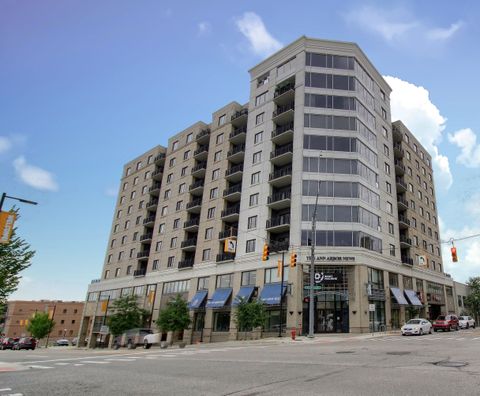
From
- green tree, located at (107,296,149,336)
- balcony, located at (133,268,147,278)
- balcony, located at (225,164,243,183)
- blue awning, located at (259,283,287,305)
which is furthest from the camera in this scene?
balcony, located at (133,268,147,278)

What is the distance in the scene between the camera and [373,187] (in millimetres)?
47312

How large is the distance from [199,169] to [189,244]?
11.7 meters

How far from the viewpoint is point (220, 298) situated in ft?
152

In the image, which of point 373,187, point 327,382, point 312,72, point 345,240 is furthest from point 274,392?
point 312,72

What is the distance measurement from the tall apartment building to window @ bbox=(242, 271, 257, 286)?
15 centimetres

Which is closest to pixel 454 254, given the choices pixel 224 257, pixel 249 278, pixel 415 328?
pixel 415 328

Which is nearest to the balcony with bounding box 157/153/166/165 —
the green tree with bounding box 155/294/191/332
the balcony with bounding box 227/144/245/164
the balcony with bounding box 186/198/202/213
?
the balcony with bounding box 186/198/202/213

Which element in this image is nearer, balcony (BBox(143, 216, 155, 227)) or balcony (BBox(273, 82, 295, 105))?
balcony (BBox(273, 82, 295, 105))

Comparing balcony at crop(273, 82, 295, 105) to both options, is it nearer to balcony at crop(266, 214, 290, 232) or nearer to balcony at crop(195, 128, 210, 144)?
balcony at crop(195, 128, 210, 144)

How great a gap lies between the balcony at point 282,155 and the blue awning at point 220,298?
1687 cm

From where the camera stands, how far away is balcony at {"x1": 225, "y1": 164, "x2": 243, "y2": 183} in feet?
171

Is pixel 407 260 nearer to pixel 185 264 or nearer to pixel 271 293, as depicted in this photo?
pixel 271 293

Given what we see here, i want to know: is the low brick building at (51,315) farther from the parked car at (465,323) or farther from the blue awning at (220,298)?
the parked car at (465,323)

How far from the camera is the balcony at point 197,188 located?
57344 millimetres
